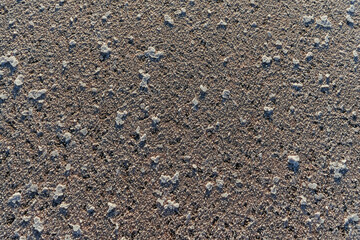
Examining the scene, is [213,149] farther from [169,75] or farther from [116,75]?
[116,75]

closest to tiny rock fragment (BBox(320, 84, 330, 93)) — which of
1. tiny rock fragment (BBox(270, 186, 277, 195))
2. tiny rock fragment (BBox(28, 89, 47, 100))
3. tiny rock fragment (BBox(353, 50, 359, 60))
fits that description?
tiny rock fragment (BBox(353, 50, 359, 60))

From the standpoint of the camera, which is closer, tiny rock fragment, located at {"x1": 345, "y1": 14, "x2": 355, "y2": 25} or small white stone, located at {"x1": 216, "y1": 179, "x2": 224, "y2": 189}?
small white stone, located at {"x1": 216, "y1": 179, "x2": 224, "y2": 189}

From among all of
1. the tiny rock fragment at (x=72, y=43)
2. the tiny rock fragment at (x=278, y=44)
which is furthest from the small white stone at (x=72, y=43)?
the tiny rock fragment at (x=278, y=44)

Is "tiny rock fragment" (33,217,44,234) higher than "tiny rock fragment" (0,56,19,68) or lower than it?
lower

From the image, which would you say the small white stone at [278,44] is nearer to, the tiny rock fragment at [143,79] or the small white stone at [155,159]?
the tiny rock fragment at [143,79]

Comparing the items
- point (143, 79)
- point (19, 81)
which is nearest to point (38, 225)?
point (19, 81)

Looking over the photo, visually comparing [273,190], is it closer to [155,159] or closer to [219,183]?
[219,183]

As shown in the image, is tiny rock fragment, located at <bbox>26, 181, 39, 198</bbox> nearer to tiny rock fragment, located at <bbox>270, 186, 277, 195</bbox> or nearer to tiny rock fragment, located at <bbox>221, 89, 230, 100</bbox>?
tiny rock fragment, located at <bbox>221, 89, 230, 100</bbox>

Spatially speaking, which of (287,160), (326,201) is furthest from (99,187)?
(326,201)
